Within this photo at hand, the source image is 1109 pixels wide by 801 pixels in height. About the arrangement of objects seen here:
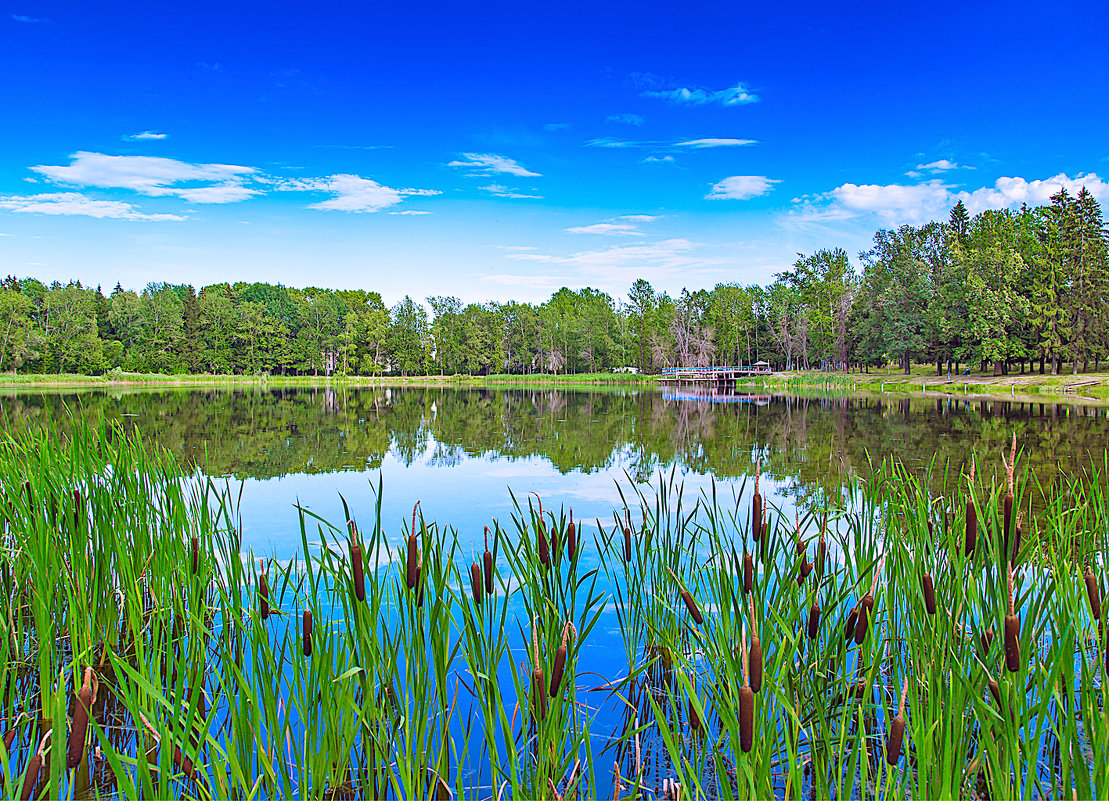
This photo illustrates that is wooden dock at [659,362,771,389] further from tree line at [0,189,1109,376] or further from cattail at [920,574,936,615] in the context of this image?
cattail at [920,574,936,615]

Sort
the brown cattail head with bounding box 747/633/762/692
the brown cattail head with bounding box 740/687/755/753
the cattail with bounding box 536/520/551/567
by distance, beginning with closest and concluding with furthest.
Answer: the brown cattail head with bounding box 740/687/755/753 → the brown cattail head with bounding box 747/633/762/692 → the cattail with bounding box 536/520/551/567

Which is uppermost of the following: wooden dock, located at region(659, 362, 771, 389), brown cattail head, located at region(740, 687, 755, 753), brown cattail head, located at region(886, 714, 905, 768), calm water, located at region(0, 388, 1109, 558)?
wooden dock, located at region(659, 362, 771, 389)

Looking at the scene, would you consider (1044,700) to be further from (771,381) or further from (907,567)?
(771,381)

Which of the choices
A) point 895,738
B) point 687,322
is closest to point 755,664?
point 895,738

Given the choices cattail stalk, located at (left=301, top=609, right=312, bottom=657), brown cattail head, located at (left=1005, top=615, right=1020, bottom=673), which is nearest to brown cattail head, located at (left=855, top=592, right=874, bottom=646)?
brown cattail head, located at (left=1005, top=615, right=1020, bottom=673)

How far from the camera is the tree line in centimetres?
4591

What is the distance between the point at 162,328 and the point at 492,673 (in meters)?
85.3

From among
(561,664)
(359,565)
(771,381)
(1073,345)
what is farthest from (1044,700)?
(771,381)

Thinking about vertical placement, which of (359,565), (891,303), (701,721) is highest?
(891,303)

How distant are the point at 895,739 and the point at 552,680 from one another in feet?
3.24

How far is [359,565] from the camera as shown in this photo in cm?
262

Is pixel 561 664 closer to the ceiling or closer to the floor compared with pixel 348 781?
closer to the ceiling

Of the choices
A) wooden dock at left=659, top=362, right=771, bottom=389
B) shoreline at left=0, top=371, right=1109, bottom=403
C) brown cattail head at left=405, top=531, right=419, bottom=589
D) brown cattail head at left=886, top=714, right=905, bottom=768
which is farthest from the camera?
wooden dock at left=659, top=362, right=771, bottom=389

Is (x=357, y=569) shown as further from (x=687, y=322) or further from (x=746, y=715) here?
(x=687, y=322)
